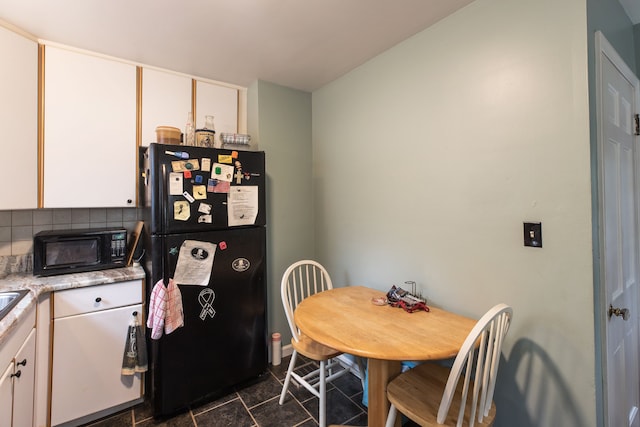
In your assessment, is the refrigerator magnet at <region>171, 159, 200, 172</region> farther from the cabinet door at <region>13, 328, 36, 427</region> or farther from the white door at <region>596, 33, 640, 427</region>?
the white door at <region>596, 33, 640, 427</region>

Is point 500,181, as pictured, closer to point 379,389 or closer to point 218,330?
point 379,389

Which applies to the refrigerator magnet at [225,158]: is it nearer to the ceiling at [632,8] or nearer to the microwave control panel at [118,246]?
the microwave control panel at [118,246]

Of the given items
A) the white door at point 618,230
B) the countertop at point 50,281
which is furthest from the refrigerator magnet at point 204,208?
the white door at point 618,230

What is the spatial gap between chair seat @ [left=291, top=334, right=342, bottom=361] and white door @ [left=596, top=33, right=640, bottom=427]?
1.24 meters

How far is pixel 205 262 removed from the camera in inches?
76.2

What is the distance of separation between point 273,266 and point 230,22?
1813 mm

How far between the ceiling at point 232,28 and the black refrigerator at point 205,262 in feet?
2.31

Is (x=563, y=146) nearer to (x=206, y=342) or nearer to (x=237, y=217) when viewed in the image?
(x=237, y=217)

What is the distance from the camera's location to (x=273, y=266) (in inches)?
102

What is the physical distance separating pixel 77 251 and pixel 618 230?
3.11m

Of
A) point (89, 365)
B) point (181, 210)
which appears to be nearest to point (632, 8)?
point (181, 210)

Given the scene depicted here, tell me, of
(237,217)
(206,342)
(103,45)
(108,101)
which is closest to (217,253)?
(237,217)

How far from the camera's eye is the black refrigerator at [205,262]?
1.81 meters

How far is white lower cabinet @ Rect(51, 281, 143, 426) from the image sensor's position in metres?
1.72
